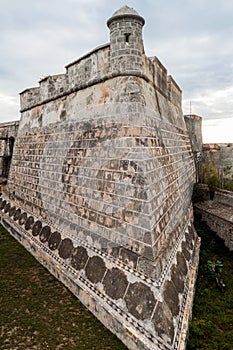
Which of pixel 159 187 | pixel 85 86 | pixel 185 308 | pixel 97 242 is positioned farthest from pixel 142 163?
pixel 85 86

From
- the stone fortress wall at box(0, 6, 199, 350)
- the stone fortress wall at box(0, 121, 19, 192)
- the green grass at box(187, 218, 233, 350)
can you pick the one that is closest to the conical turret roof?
the stone fortress wall at box(0, 6, 199, 350)

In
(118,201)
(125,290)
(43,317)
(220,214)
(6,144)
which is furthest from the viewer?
(6,144)

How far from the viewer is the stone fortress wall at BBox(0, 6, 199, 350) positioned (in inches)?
170

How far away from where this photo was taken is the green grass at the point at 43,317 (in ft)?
13.4

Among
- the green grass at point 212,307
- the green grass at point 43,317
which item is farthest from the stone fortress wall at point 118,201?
the green grass at point 212,307

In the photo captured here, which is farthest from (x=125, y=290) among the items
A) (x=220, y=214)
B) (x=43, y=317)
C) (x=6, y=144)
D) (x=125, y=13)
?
(x=6, y=144)

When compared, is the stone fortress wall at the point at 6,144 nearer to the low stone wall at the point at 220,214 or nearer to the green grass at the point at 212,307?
the low stone wall at the point at 220,214

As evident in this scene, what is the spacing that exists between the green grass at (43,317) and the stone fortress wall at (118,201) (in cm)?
20

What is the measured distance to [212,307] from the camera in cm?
Answer: 525

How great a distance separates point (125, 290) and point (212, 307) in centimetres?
201

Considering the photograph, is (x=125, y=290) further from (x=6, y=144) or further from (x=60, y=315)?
(x=6, y=144)

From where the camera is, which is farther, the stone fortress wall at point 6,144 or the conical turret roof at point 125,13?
the stone fortress wall at point 6,144

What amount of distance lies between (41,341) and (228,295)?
3.75m

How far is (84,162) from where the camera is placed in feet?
20.6
